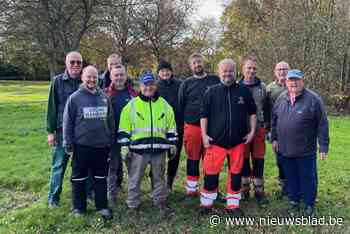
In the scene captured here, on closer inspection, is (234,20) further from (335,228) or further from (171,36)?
(335,228)

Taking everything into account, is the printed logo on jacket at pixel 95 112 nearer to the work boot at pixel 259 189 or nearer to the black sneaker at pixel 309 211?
the work boot at pixel 259 189

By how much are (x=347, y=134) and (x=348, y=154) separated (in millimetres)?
3545

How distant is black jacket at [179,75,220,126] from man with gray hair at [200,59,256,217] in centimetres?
50

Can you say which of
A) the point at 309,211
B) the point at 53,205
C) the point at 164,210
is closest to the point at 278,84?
the point at 309,211

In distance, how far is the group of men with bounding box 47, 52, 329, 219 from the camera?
16.5ft

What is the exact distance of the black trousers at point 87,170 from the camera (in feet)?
16.5

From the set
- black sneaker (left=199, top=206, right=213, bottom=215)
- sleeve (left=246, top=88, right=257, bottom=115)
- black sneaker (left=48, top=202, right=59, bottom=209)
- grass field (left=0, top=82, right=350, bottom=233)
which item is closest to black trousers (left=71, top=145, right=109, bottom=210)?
grass field (left=0, top=82, right=350, bottom=233)

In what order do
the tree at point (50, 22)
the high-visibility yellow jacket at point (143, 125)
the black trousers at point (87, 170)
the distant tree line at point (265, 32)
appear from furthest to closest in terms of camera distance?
the distant tree line at point (265, 32), the tree at point (50, 22), the high-visibility yellow jacket at point (143, 125), the black trousers at point (87, 170)

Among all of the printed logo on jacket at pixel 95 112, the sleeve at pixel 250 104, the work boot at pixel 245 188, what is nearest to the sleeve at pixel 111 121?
the printed logo on jacket at pixel 95 112

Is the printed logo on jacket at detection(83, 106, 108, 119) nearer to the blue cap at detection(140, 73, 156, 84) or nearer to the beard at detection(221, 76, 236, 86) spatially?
the blue cap at detection(140, 73, 156, 84)

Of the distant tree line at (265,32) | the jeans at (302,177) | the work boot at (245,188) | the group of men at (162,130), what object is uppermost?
the distant tree line at (265,32)

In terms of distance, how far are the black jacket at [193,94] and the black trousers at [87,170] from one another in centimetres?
141

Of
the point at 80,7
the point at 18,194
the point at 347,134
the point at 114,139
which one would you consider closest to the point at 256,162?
the point at 114,139

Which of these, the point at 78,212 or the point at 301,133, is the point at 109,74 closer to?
the point at 78,212
